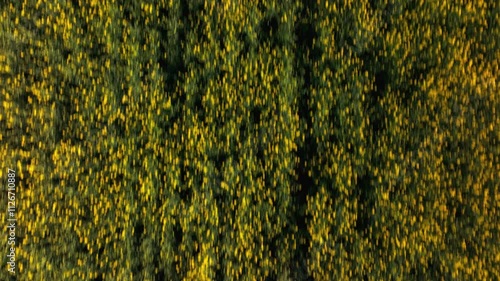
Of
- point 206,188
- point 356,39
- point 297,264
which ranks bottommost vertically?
point 297,264

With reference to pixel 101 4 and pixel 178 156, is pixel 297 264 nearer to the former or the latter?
pixel 178 156

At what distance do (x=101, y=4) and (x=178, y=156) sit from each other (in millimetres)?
835

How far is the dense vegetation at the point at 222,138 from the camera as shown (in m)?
1.95

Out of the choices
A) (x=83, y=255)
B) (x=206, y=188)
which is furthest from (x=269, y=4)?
(x=83, y=255)

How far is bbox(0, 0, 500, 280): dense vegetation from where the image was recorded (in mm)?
1951

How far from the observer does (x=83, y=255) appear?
6.53 feet

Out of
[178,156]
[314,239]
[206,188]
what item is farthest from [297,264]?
[178,156]

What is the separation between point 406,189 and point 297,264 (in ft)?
2.10

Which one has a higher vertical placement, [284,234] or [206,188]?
[206,188]

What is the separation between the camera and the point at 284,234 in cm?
199

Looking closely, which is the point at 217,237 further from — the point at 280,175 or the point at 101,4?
the point at 101,4

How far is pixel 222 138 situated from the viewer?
1.99m

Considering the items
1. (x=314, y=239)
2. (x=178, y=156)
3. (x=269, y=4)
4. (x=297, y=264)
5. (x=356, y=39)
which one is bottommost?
(x=297, y=264)

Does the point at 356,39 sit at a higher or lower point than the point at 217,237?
higher
